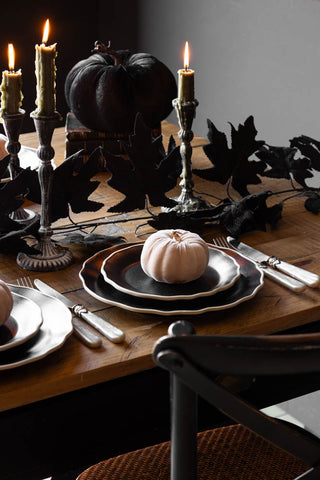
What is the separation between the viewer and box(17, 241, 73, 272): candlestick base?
3.87 feet

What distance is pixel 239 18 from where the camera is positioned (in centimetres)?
298

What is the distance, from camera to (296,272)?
115 cm

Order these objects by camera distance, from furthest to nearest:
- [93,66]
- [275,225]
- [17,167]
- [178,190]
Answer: [93,66]
[178,190]
[275,225]
[17,167]

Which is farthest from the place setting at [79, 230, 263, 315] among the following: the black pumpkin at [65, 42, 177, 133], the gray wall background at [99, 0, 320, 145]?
the gray wall background at [99, 0, 320, 145]

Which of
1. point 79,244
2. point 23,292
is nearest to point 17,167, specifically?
point 79,244

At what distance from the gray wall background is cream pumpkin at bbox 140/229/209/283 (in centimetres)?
177

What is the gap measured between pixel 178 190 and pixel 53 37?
2.40 metres

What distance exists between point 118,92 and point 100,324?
852mm

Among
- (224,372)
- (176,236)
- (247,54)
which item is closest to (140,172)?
(176,236)

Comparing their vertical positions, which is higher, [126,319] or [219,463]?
[126,319]

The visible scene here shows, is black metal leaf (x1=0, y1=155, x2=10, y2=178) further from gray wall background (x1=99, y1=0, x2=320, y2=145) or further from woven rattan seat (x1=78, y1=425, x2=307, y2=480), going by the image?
gray wall background (x1=99, y1=0, x2=320, y2=145)

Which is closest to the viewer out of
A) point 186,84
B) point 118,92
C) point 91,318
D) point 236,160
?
point 91,318

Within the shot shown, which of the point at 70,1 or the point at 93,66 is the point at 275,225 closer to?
the point at 93,66

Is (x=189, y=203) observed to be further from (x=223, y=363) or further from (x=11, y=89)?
(x=223, y=363)
